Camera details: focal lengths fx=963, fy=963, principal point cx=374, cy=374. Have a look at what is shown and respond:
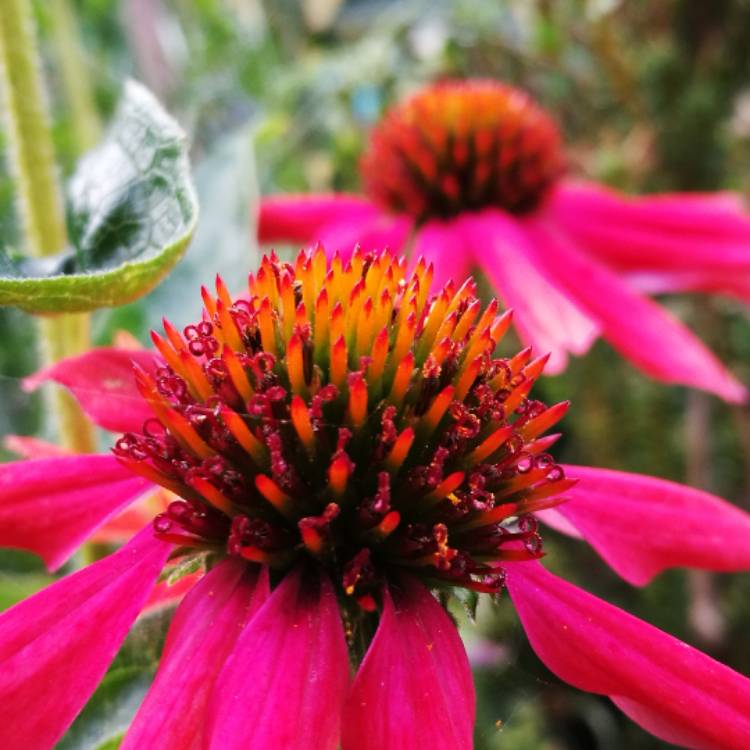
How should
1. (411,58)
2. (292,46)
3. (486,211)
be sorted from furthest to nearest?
(292,46) < (411,58) < (486,211)

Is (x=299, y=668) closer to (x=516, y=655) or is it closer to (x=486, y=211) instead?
(x=516, y=655)

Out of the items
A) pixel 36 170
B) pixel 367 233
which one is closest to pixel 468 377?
pixel 36 170

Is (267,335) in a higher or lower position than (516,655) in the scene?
higher

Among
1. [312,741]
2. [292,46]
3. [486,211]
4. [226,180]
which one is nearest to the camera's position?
[312,741]

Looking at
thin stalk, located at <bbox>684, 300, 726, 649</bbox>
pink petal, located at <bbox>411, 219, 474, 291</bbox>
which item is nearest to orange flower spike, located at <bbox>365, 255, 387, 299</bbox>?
pink petal, located at <bbox>411, 219, 474, 291</bbox>

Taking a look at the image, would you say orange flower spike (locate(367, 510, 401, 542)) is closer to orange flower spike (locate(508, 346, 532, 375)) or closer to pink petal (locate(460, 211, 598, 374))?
orange flower spike (locate(508, 346, 532, 375))

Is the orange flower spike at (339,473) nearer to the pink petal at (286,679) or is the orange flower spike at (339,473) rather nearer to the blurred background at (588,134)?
the pink petal at (286,679)

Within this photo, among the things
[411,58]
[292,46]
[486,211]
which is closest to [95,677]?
[486,211]
